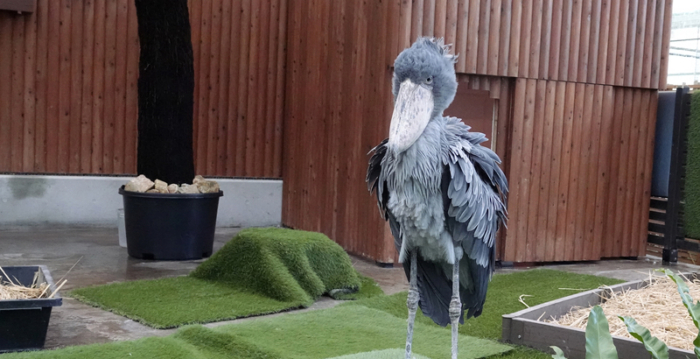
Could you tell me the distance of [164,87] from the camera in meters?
6.16

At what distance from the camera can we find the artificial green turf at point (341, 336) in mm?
3742

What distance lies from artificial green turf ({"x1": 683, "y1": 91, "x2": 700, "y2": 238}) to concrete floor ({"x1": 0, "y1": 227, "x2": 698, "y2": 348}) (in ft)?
1.38

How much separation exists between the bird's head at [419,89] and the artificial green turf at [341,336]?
173 cm

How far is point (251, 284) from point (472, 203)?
2910 millimetres

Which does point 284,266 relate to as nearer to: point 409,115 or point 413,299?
point 413,299

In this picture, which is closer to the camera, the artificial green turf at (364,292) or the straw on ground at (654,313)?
the straw on ground at (654,313)

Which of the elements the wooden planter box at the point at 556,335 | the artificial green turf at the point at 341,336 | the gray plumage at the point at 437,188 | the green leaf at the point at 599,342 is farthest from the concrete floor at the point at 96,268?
the green leaf at the point at 599,342

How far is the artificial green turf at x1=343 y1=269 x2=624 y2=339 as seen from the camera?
176 inches

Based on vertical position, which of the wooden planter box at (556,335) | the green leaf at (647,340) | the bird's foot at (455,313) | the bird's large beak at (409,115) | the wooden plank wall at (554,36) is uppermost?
the wooden plank wall at (554,36)

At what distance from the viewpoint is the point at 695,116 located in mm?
6715

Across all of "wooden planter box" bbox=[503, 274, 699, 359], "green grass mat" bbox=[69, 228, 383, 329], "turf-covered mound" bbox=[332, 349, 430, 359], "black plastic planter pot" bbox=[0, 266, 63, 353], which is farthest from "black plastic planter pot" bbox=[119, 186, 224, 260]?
"turf-covered mound" bbox=[332, 349, 430, 359]

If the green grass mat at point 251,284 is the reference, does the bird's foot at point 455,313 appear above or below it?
above

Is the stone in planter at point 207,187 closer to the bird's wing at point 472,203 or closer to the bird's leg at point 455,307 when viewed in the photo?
the bird's wing at point 472,203

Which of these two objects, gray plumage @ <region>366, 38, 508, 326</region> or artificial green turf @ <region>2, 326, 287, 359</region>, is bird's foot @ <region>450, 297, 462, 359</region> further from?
artificial green turf @ <region>2, 326, 287, 359</region>
